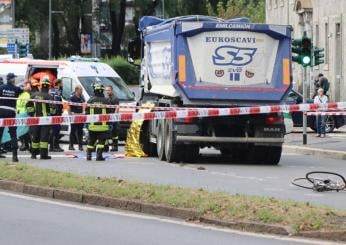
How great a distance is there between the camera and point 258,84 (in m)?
19.2

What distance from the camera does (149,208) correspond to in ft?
38.7

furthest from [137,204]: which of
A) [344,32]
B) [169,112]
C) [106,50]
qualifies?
[106,50]

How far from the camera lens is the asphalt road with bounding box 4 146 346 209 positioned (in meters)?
13.9

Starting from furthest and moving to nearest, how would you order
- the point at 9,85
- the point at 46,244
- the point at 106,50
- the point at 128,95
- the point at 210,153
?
the point at 106,50, the point at 128,95, the point at 210,153, the point at 9,85, the point at 46,244

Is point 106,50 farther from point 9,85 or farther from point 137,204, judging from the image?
point 137,204

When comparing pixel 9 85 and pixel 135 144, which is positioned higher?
pixel 9 85

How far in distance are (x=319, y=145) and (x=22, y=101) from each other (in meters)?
8.78

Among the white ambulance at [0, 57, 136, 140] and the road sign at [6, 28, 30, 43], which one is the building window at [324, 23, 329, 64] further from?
the white ambulance at [0, 57, 136, 140]

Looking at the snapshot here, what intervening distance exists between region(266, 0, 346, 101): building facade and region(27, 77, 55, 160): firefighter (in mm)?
20267

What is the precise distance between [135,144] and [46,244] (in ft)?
40.8

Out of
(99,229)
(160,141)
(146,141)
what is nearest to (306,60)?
(146,141)

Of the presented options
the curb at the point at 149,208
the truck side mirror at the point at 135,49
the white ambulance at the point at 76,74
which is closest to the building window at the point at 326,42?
the white ambulance at the point at 76,74

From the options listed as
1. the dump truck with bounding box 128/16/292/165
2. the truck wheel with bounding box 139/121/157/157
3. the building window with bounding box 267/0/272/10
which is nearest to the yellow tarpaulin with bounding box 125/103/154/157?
the truck wheel with bounding box 139/121/157/157

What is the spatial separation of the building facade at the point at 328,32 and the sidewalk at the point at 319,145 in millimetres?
10101
